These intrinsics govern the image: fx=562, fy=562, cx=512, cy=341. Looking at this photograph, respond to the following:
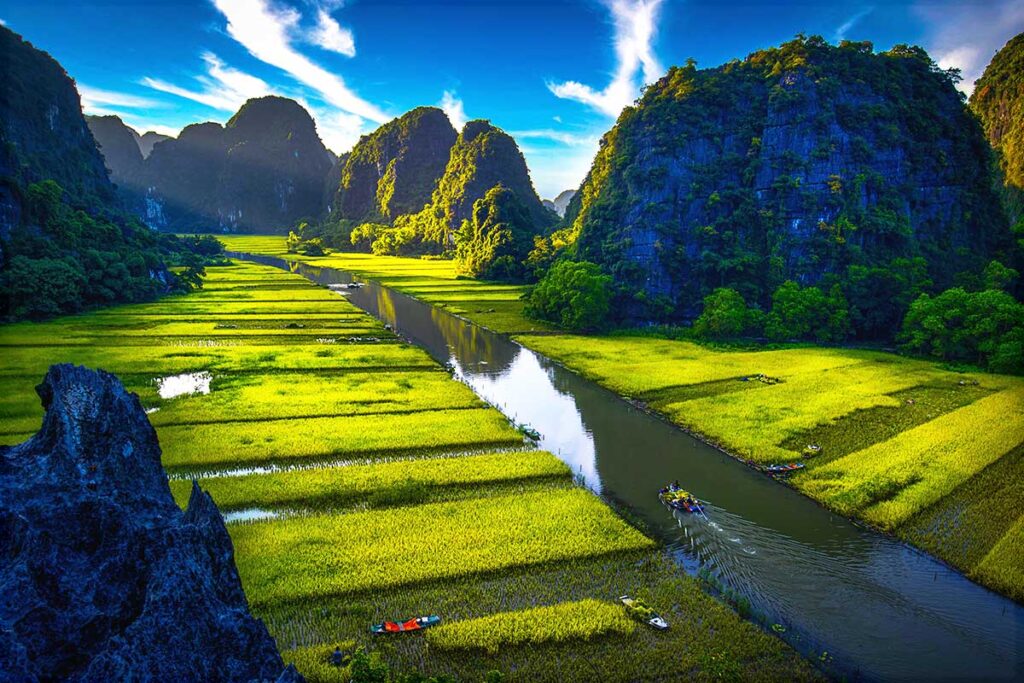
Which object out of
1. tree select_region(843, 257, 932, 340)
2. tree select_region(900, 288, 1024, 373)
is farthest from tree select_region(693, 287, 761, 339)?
tree select_region(900, 288, 1024, 373)

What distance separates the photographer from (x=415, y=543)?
1872 cm

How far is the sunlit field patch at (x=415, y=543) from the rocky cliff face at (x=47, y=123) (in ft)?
232

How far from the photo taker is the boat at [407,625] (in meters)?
14.7

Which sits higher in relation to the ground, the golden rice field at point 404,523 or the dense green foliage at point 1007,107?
the dense green foliage at point 1007,107

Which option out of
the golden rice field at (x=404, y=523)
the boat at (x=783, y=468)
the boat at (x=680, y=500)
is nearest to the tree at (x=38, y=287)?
the golden rice field at (x=404, y=523)

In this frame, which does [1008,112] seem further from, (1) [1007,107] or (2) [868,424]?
(2) [868,424]

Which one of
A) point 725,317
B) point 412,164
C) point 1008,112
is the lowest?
point 725,317

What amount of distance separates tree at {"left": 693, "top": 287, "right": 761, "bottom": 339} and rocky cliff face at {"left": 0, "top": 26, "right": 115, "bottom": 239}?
76.1m

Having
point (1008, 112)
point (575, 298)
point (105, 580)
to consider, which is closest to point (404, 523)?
point (105, 580)

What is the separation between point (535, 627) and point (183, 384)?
29.7 m

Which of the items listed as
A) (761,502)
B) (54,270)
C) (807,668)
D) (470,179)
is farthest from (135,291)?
(470,179)

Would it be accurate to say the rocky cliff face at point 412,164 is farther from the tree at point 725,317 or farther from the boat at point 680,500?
the boat at point 680,500

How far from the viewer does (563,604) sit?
16.1m

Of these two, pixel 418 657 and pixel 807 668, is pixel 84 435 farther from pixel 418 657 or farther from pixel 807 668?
pixel 807 668
